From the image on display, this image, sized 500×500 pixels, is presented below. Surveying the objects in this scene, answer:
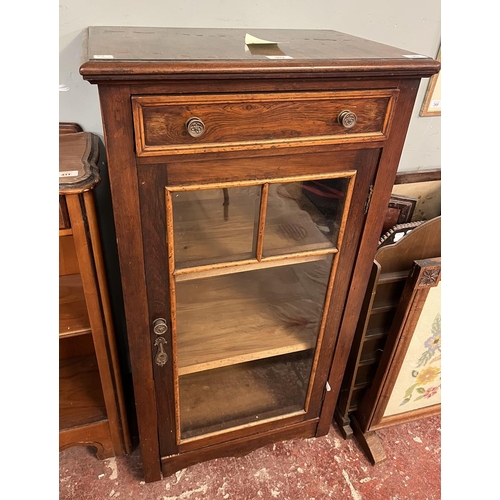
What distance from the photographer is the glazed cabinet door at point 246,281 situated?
31.3 inches

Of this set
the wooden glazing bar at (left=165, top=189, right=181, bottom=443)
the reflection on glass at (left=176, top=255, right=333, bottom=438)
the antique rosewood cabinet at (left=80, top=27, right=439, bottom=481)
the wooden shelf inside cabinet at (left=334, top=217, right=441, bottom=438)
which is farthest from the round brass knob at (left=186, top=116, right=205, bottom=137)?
the wooden shelf inside cabinet at (left=334, top=217, right=441, bottom=438)

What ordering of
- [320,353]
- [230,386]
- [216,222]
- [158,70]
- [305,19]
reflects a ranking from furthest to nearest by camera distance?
[230,386]
[320,353]
[305,19]
[216,222]
[158,70]

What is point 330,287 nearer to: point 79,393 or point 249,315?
point 249,315

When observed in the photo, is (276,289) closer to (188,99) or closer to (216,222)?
(216,222)

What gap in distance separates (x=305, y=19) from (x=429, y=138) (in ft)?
1.78

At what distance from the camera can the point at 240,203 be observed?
0.84m

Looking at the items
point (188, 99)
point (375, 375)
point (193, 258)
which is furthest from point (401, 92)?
point (375, 375)

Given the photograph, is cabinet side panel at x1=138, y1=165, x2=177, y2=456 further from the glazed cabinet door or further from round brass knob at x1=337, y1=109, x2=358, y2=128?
round brass knob at x1=337, y1=109, x2=358, y2=128

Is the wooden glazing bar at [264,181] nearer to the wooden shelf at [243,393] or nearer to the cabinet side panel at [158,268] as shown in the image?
the cabinet side panel at [158,268]

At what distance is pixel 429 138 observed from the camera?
130cm

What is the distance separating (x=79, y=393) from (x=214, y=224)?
74 centimetres

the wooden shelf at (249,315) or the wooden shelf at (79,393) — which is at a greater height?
the wooden shelf at (249,315)

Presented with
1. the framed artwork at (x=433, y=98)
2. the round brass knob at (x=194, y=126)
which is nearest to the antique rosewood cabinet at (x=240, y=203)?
the round brass knob at (x=194, y=126)

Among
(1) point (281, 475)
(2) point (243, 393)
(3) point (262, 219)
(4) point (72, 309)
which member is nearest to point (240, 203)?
(3) point (262, 219)
